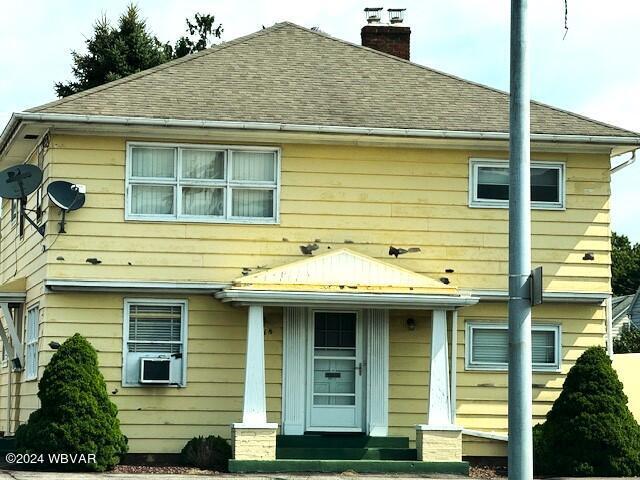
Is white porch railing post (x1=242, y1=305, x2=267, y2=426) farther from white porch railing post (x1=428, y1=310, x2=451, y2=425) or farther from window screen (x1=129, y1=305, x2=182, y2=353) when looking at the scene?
white porch railing post (x1=428, y1=310, x2=451, y2=425)

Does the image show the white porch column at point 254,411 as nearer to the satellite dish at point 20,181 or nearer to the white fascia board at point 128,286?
the white fascia board at point 128,286

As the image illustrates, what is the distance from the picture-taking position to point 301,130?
21500 mm

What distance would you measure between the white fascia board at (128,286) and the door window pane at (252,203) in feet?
4.48

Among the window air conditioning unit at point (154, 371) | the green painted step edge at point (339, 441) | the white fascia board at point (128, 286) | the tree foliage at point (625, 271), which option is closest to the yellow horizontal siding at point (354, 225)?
the white fascia board at point (128, 286)

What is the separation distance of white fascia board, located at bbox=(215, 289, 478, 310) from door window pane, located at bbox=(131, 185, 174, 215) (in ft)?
6.04

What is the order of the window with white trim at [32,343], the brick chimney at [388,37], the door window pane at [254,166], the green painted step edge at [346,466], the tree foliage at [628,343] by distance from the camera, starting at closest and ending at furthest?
the green painted step edge at [346,466] → the door window pane at [254,166] → the window with white trim at [32,343] → the brick chimney at [388,37] → the tree foliage at [628,343]

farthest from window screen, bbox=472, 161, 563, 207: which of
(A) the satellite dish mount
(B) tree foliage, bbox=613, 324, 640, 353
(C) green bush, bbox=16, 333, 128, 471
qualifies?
(B) tree foliage, bbox=613, 324, 640, 353

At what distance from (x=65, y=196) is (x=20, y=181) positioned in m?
1.12

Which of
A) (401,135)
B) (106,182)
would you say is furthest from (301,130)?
(106,182)

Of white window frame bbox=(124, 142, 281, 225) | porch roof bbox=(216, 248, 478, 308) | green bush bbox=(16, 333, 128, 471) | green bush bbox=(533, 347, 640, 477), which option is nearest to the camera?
green bush bbox=(16, 333, 128, 471)

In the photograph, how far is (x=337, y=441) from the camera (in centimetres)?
2134

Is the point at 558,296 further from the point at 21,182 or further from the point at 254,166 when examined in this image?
the point at 21,182

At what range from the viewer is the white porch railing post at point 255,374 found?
2038 cm

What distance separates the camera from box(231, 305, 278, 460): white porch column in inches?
794
